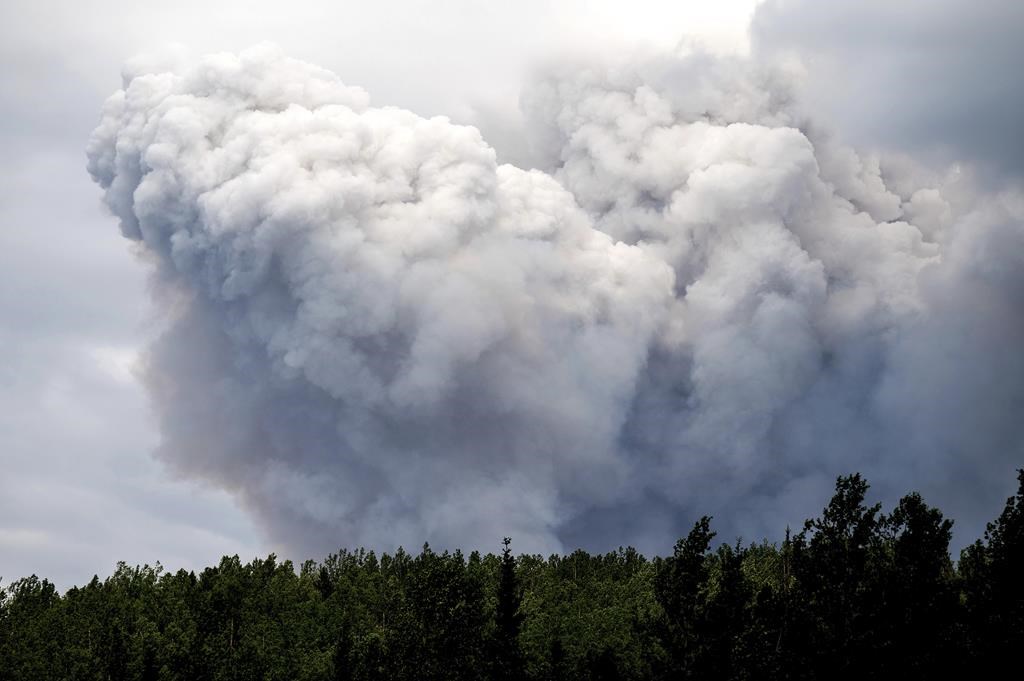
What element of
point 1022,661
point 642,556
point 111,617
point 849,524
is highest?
point 642,556

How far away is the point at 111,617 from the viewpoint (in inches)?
3002

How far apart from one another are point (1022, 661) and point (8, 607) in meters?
80.1

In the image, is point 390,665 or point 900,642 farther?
point 390,665

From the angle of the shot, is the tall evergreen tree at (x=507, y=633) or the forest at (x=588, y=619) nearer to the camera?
the forest at (x=588, y=619)

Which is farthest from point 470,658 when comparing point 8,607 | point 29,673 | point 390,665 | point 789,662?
point 8,607

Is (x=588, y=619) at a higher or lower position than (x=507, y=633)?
higher

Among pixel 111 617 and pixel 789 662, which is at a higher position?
pixel 111 617

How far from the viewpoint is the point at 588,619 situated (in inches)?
3061

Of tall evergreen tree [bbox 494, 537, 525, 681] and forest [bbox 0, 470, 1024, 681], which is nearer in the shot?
forest [bbox 0, 470, 1024, 681]

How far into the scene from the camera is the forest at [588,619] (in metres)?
39.4

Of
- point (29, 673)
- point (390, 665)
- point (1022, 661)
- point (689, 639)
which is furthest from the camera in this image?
point (29, 673)

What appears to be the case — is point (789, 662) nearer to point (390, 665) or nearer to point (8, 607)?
point (390, 665)

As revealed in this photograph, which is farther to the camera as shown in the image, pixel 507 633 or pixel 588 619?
pixel 588 619

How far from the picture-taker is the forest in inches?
1551
